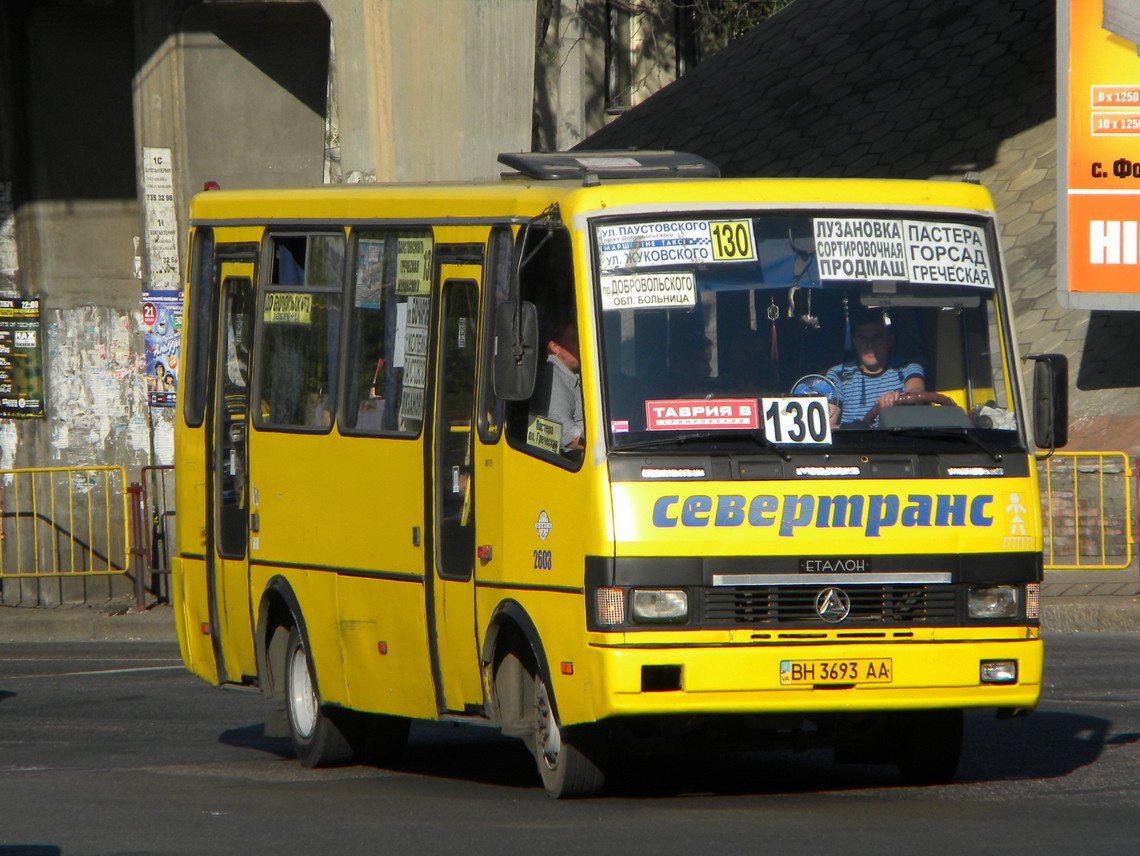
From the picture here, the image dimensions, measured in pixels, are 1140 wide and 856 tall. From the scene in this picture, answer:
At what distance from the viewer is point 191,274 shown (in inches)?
449

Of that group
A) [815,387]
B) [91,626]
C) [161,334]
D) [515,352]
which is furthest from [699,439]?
[161,334]

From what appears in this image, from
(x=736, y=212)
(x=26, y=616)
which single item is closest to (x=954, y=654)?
(x=736, y=212)

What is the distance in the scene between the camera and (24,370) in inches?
779

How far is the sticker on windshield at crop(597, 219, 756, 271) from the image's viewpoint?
27.2 feet

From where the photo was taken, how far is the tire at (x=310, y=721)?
34.0 feet

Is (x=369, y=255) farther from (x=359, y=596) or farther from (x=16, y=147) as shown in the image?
(x=16, y=147)

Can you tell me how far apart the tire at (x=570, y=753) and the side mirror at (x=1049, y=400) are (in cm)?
224

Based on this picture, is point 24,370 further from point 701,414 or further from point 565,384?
point 701,414

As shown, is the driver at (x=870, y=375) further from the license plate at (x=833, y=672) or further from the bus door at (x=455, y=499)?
the bus door at (x=455, y=499)

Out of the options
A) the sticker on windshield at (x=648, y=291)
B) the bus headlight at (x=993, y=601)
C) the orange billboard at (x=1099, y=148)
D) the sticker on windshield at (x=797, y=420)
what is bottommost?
the bus headlight at (x=993, y=601)

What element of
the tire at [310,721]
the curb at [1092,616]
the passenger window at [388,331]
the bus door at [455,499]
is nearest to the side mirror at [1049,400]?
the bus door at [455,499]

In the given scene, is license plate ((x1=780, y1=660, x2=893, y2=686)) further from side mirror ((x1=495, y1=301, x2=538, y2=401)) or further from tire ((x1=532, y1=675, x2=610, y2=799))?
side mirror ((x1=495, y1=301, x2=538, y2=401))

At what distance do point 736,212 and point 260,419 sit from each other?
3298 millimetres

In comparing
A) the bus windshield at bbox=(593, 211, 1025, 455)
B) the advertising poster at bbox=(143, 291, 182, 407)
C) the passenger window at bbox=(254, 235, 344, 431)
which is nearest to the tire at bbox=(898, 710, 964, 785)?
the bus windshield at bbox=(593, 211, 1025, 455)
